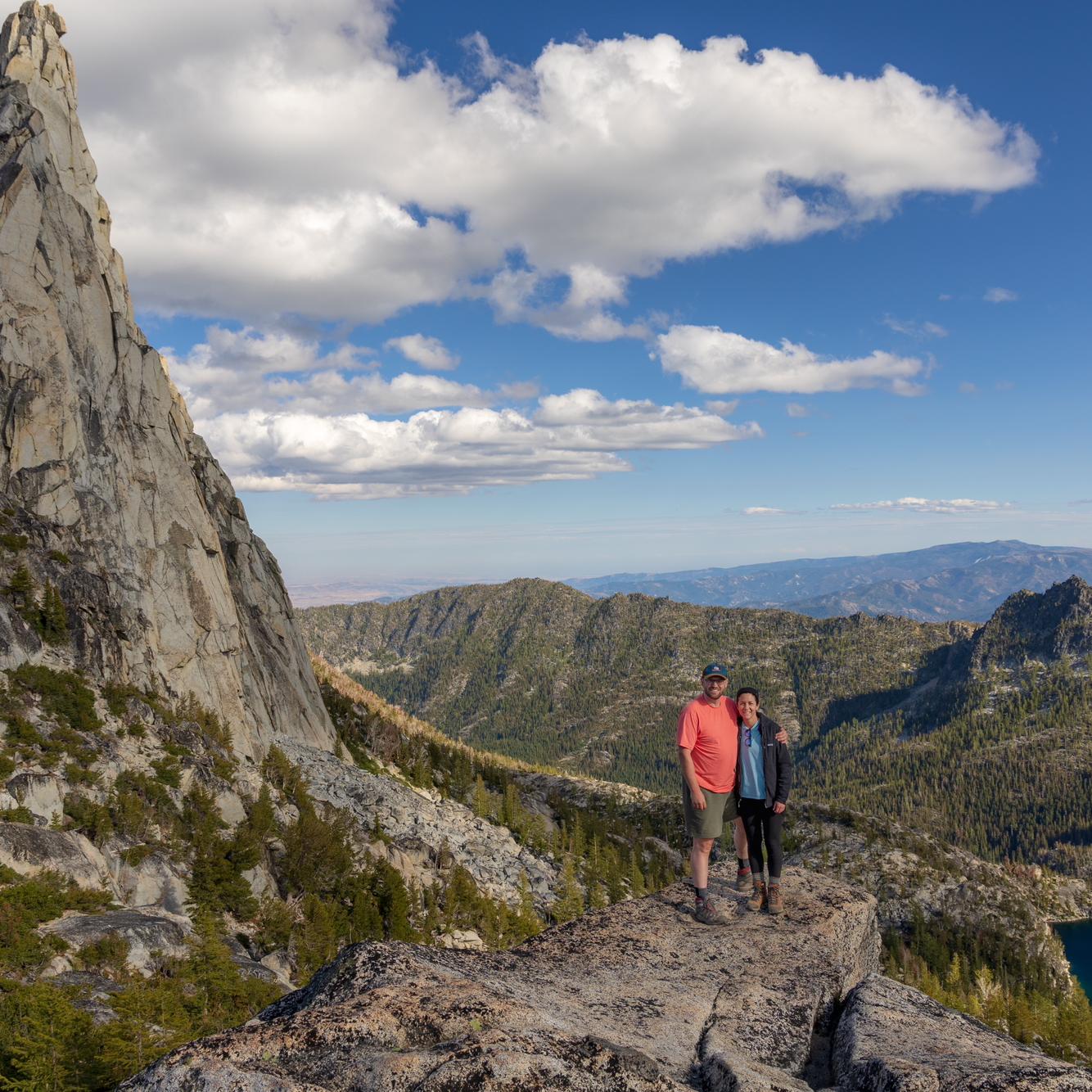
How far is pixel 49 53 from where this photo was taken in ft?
313

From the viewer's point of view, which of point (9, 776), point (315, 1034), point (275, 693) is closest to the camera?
point (315, 1034)

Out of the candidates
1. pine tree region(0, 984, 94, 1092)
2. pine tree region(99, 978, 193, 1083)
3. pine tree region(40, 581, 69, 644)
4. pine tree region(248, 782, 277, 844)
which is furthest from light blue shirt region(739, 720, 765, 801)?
pine tree region(40, 581, 69, 644)

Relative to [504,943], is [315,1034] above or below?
above

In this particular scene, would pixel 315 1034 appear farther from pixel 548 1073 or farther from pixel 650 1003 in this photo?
pixel 650 1003

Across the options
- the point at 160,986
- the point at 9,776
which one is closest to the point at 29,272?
the point at 9,776

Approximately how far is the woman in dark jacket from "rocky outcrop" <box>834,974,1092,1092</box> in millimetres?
3405

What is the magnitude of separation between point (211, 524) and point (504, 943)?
210 feet

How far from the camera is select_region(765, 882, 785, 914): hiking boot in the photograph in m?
16.3

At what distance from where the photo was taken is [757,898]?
1695 centimetres

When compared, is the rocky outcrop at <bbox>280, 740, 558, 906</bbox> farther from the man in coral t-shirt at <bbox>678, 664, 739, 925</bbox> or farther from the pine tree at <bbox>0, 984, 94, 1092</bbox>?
the man in coral t-shirt at <bbox>678, 664, 739, 925</bbox>

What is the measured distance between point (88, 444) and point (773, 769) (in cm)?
8431

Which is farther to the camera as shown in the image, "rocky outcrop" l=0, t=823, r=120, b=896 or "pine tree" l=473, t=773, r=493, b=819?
"pine tree" l=473, t=773, r=493, b=819

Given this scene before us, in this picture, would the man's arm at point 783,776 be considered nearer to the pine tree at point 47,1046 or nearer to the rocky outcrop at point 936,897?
the pine tree at point 47,1046

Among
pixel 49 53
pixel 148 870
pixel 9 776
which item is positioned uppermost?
pixel 49 53
